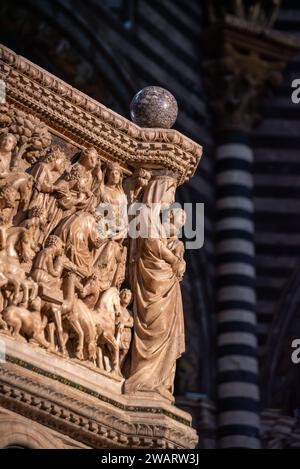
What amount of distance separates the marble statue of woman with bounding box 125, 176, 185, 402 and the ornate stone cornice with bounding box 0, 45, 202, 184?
26 cm

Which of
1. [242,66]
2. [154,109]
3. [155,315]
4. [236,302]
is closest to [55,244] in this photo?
[155,315]

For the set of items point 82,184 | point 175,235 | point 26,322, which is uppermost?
point 82,184

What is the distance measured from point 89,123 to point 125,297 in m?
1.06

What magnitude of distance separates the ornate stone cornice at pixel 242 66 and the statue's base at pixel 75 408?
1009cm

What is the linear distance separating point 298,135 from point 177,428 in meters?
10.8

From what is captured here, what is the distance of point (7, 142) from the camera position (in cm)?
592

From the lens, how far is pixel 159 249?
20.7 feet

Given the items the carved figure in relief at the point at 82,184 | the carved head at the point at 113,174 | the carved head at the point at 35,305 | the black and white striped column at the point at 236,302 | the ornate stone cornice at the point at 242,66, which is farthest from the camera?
the ornate stone cornice at the point at 242,66

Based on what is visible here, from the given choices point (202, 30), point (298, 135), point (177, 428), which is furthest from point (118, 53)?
point (177, 428)

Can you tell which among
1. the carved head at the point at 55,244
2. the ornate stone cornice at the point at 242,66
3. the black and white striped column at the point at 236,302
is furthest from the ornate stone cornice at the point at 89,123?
the ornate stone cornice at the point at 242,66

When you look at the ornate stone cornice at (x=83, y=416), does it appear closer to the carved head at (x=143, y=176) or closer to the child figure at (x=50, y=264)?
the child figure at (x=50, y=264)

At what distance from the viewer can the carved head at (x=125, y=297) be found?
20.3ft

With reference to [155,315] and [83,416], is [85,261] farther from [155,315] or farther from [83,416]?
[83,416]

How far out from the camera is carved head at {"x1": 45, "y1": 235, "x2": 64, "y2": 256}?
5.96m
